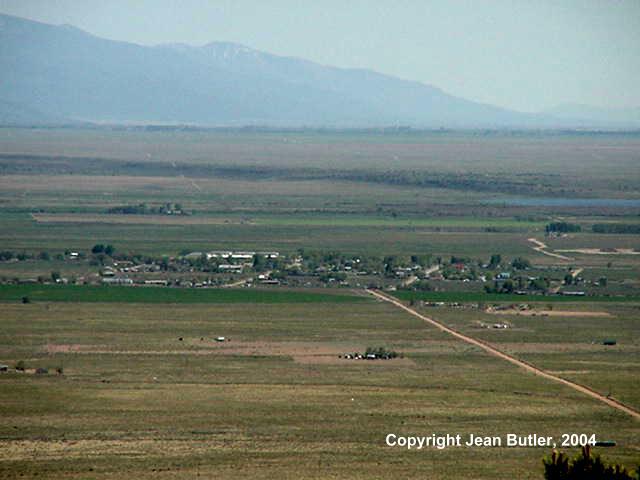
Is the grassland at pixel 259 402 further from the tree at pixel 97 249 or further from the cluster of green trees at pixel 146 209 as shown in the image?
the cluster of green trees at pixel 146 209

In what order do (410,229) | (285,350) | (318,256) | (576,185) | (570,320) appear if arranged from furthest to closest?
(576,185) → (410,229) → (318,256) → (570,320) → (285,350)

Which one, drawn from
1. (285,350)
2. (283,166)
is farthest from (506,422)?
(283,166)

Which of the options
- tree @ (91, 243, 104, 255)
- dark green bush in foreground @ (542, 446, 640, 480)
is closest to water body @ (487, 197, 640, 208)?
tree @ (91, 243, 104, 255)

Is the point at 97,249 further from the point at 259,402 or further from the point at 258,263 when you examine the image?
the point at 259,402

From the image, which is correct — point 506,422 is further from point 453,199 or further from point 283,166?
point 283,166

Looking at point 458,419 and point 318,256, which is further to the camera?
point 318,256

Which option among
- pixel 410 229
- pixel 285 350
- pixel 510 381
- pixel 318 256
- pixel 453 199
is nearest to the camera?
pixel 510 381

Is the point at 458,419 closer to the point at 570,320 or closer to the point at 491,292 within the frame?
the point at 570,320
